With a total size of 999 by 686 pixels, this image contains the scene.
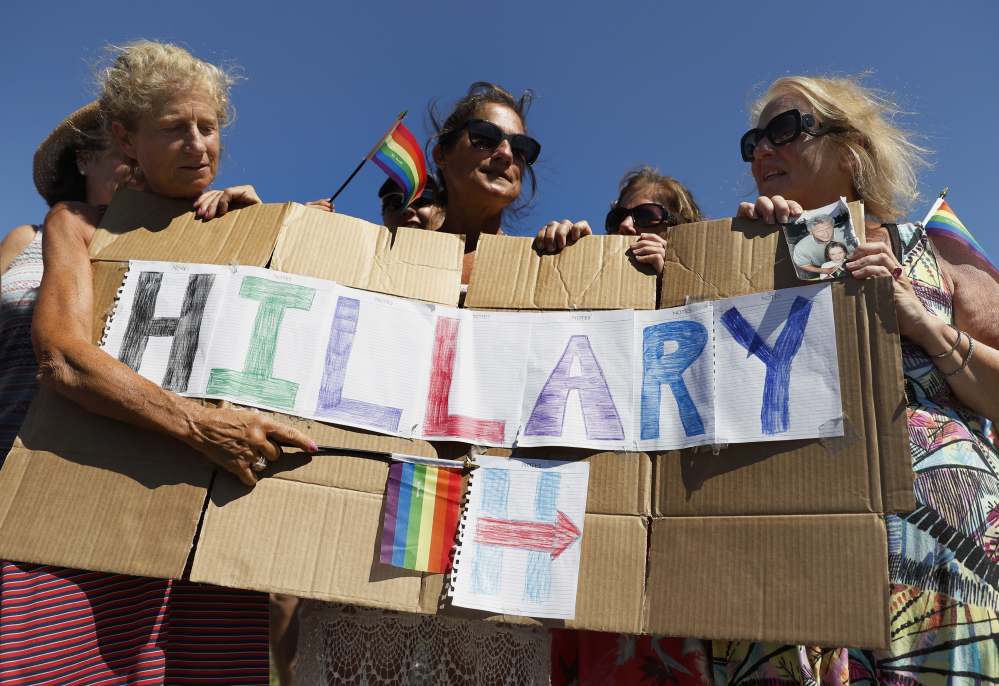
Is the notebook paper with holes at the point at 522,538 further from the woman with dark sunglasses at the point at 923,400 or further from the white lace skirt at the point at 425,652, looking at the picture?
the woman with dark sunglasses at the point at 923,400

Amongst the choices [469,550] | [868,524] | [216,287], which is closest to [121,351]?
[216,287]

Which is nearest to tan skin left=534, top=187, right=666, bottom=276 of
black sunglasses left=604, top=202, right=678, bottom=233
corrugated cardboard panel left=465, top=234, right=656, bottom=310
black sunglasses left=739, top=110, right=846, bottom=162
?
corrugated cardboard panel left=465, top=234, right=656, bottom=310

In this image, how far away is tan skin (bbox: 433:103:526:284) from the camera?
2.66m

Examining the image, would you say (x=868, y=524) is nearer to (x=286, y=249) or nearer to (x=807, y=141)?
(x=807, y=141)

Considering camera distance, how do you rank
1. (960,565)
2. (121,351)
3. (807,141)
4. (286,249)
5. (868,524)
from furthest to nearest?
1. (807,141)
2. (286,249)
3. (121,351)
4. (960,565)
5. (868,524)

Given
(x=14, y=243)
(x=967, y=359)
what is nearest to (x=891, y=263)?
(x=967, y=359)

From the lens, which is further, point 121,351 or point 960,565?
point 121,351

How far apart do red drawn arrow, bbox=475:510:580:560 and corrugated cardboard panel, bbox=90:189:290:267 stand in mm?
1039

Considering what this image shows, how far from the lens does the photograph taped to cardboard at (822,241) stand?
5.76ft

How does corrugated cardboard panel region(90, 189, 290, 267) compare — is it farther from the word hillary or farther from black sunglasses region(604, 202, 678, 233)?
black sunglasses region(604, 202, 678, 233)

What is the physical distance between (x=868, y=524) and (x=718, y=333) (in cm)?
59

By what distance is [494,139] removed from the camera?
8.73ft

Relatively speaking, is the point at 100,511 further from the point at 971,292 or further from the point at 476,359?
the point at 971,292

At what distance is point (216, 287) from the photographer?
6.45ft
